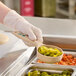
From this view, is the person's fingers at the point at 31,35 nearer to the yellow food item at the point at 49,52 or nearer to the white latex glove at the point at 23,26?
the white latex glove at the point at 23,26

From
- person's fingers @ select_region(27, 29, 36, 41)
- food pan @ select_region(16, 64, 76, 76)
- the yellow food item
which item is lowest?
food pan @ select_region(16, 64, 76, 76)

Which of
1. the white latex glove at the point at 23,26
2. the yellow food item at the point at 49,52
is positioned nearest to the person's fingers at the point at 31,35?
the white latex glove at the point at 23,26

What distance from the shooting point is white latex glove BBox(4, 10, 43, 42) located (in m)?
2.03

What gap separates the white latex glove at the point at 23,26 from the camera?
203cm

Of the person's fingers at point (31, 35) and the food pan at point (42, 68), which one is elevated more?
the person's fingers at point (31, 35)

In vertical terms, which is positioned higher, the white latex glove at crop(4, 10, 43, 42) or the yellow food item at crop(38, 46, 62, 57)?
the white latex glove at crop(4, 10, 43, 42)

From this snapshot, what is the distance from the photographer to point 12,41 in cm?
239

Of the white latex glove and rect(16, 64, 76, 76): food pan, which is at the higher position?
the white latex glove

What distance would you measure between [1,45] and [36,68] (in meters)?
0.43

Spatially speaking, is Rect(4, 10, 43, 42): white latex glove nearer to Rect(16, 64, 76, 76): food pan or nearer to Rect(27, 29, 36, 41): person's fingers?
Rect(27, 29, 36, 41): person's fingers

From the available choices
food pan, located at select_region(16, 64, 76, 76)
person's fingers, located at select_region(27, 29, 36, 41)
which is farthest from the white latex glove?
food pan, located at select_region(16, 64, 76, 76)

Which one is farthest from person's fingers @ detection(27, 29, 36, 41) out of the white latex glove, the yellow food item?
the yellow food item

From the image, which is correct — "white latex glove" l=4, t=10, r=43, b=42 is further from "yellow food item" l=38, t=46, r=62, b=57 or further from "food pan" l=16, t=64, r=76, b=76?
"food pan" l=16, t=64, r=76, b=76

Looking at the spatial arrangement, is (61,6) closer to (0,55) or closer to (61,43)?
(61,43)
